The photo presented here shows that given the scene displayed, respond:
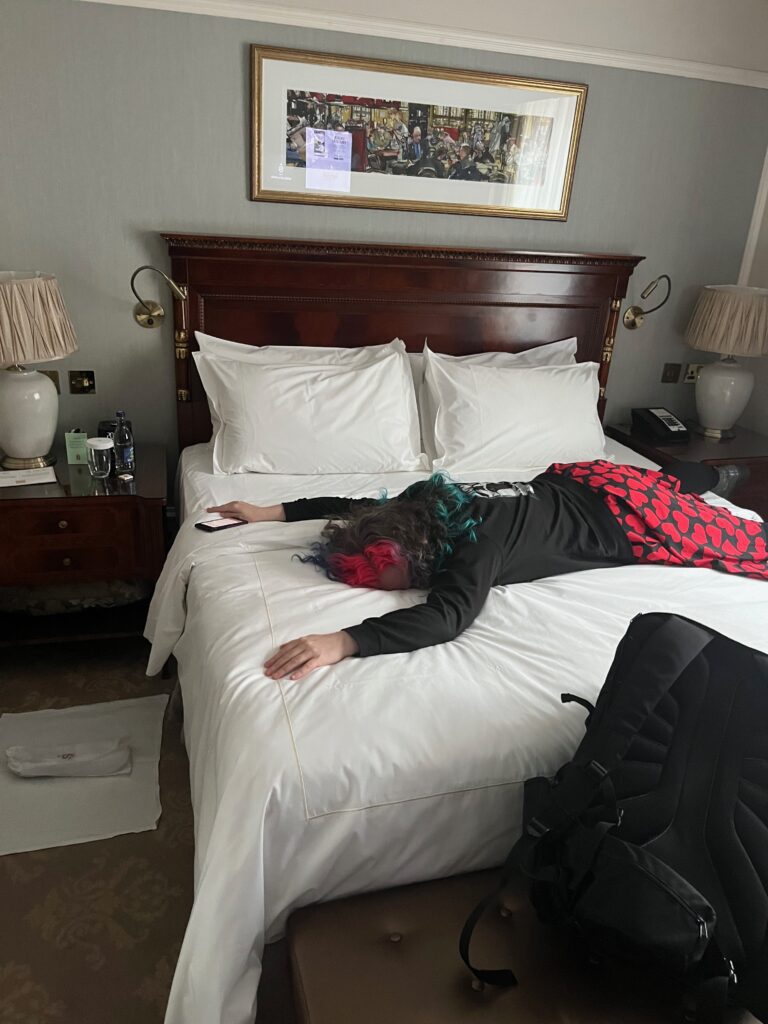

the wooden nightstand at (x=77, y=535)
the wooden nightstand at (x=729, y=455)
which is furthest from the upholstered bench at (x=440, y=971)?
the wooden nightstand at (x=729, y=455)

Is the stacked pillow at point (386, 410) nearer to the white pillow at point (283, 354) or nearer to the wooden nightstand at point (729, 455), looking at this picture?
the white pillow at point (283, 354)

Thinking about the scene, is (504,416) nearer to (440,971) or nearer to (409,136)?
(409,136)

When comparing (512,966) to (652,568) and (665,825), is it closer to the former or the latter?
(665,825)

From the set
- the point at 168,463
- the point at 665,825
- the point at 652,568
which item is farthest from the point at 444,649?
the point at 168,463

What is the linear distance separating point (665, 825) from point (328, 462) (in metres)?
1.54

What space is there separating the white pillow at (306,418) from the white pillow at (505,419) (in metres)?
0.16

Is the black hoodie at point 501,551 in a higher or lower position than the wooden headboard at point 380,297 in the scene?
lower

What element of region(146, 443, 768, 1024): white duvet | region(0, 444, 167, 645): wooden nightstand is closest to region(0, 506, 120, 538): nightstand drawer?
region(0, 444, 167, 645): wooden nightstand

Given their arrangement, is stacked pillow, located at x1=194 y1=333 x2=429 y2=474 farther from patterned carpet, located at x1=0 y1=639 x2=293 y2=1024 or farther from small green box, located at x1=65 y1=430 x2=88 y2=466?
patterned carpet, located at x1=0 y1=639 x2=293 y2=1024

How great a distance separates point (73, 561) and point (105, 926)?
1082 millimetres

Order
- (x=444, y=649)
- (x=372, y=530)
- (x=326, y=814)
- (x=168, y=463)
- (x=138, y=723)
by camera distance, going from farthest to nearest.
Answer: (x=168, y=463) → (x=138, y=723) → (x=372, y=530) → (x=444, y=649) → (x=326, y=814)

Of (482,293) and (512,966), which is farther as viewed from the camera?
(482,293)

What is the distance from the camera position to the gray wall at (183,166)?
2.23 metres

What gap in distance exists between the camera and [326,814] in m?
1.16
